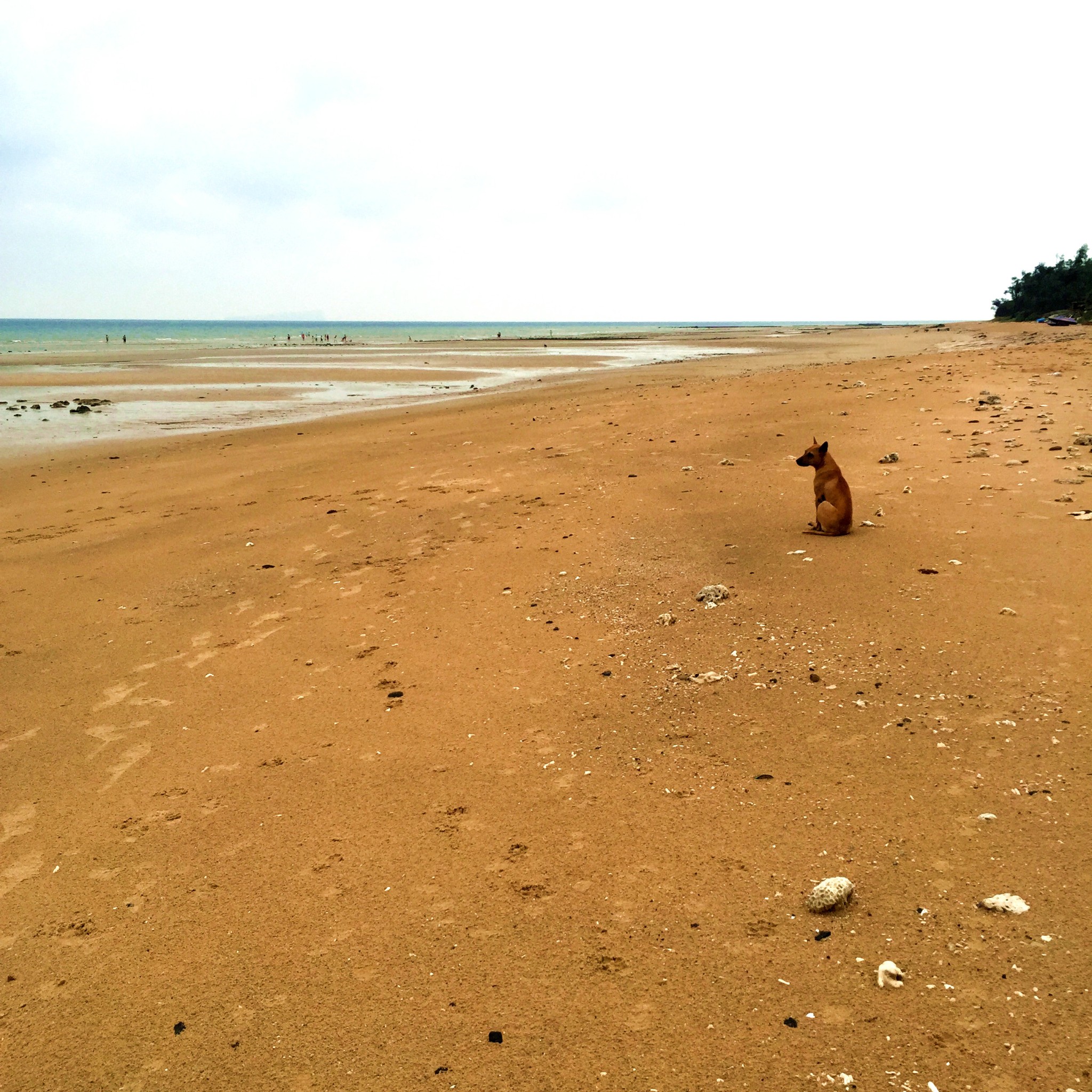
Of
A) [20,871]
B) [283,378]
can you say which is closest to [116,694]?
[20,871]

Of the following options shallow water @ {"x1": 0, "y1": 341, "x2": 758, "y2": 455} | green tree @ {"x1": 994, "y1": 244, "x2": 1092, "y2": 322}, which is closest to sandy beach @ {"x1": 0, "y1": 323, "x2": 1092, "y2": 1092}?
shallow water @ {"x1": 0, "y1": 341, "x2": 758, "y2": 455}

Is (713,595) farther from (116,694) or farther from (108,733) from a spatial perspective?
(116,694)

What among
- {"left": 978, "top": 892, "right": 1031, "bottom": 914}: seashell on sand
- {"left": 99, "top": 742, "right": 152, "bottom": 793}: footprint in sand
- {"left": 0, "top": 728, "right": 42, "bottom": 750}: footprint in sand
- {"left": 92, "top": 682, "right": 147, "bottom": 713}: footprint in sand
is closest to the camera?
{"left": 978, "top": 892, "right": 1031, "bottom": 914}: seashell on sand

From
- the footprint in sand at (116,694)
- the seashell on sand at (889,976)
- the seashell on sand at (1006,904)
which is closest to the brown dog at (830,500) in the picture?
the seashell on sand at (1006,904)

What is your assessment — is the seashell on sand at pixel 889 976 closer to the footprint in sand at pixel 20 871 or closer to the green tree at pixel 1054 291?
the footprint in sand at pixel 20 871

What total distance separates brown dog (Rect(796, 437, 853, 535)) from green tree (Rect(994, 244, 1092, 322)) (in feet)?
126

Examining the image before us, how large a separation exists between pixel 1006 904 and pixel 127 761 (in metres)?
4.68

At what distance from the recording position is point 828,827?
3.48 meters

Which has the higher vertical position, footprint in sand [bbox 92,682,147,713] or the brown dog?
the brown dog

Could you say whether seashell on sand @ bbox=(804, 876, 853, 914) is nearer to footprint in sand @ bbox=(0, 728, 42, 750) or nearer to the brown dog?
the brown dog

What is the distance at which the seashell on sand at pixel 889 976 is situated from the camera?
2.67 meters

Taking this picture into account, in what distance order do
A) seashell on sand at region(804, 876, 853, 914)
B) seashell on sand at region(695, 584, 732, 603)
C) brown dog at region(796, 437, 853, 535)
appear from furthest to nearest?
brown dog at region(796, 437, 853, 535)
seashell on sand at region(695, 584, 732, 603)
seashell on sand at region(804, 876, 853, 914)

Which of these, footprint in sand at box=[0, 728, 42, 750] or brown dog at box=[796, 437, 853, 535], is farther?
brown dog at box=[796, 437, 853, 535]

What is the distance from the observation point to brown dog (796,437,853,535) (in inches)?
272
